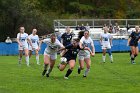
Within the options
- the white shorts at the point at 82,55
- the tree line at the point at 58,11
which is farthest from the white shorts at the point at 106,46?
the tree line at the point at 58,11

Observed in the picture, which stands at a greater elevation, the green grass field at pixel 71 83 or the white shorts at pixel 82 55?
the white shorts at pixel 82 55

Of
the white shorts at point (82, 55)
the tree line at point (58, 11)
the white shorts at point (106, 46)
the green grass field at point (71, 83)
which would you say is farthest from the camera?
the tree line at point (58, 11)

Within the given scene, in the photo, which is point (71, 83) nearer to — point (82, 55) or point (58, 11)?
point (82, 55)

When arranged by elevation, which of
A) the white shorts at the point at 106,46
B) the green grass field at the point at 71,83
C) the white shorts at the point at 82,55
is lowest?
the white shorts at the point at 106,46

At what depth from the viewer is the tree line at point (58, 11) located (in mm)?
59062

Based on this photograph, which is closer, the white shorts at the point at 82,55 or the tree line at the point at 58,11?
the white shorts at the point at 82,55

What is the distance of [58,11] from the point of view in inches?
3093

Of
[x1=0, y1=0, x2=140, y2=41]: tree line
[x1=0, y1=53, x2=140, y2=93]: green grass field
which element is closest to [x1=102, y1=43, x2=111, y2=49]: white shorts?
[x1=0, y1=53, x2=140, y2=93]: green grass field

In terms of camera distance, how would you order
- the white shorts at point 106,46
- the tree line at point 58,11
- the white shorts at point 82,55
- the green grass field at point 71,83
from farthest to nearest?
the tree line at point 58,11, the white shorts at point 106,46, the white shorts at point 82,55, the green grass field at point 71,83

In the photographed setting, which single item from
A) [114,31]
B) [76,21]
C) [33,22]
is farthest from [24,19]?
[114,31]

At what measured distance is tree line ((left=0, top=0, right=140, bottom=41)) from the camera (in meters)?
59.1

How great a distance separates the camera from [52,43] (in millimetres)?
21141

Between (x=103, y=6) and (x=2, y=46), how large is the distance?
116ft

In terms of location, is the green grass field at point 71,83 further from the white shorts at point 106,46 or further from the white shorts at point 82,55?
the white shorts at point 106,46
